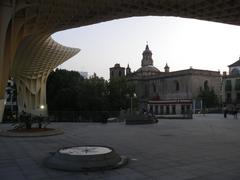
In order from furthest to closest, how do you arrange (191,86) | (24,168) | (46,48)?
(191,86), (46,48), (24,168)

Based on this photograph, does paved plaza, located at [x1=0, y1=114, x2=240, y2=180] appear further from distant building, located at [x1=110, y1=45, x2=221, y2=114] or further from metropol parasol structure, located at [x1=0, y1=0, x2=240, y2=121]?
distant building, located at [x1=110, y1=45, x2=221, y2=114]

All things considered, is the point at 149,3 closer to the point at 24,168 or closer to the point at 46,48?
the point at 24,168

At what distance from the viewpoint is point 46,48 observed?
39969 mm

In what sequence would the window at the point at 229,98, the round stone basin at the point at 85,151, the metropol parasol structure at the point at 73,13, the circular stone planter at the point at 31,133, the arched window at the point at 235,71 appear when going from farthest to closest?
the arched window at the point at 235,71 < the window at the point at 229,98 < the circular stone planter at the point at 31,133 < the metropol parasol structure at the point at 73,13 < the round stone basin at the point at 85,151

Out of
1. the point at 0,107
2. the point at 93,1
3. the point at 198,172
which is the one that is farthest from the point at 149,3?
the point at 198,172


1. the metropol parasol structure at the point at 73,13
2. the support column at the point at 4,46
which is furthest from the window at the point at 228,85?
the support column at the point at 4,46

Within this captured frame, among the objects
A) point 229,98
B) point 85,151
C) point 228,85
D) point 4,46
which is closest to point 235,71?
point 228,85

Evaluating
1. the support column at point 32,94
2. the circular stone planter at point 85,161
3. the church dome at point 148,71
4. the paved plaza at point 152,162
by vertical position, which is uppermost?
the church dome at point 148,71

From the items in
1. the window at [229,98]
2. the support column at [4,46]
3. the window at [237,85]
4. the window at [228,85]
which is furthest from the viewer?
the window at [228,85]

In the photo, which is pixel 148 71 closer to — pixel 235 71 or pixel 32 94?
pixel 235 71

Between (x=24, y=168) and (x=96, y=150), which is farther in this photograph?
(x=96, y=150)

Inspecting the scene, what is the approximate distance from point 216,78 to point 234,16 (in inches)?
2825

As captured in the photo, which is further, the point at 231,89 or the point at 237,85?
the point at 231,89

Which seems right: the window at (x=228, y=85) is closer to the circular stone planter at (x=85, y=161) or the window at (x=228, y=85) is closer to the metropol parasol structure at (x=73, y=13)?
the metropol parasol structure at (x=73, y=13)
